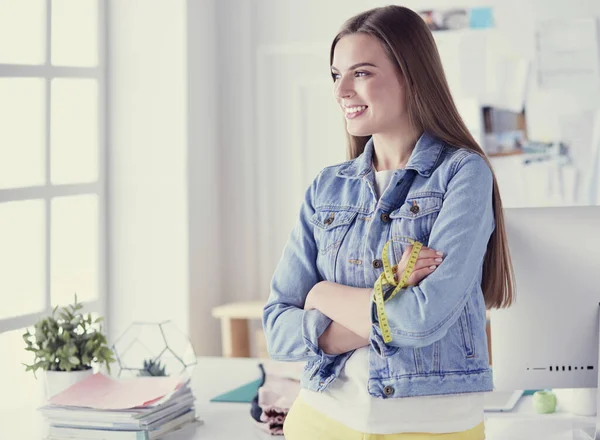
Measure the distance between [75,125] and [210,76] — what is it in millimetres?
753

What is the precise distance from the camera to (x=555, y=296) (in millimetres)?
1806

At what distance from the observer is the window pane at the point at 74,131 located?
11.5ft

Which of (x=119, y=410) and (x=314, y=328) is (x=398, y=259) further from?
(x=119, y=410)

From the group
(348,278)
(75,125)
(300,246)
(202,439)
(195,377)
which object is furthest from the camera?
(75,125)

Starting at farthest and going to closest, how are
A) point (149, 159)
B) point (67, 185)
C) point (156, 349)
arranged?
point (149, 159), point (67, 185), point (156, 349)

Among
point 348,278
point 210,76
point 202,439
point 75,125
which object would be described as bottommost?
point 202,439

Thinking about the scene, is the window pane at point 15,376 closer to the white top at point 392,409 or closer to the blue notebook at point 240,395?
the blue notebook at point 240,395

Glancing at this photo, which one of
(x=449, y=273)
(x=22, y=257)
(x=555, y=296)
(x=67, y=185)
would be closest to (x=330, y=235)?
(x=449, y=273)

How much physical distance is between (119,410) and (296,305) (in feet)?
1.67

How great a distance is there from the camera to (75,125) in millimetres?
3625

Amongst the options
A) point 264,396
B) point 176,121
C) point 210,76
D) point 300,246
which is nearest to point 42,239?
point 176,121

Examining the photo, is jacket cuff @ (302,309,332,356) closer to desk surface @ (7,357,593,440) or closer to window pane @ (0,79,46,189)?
desk surface @ (7,357,593,440)

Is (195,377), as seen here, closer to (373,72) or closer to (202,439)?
(202,439)

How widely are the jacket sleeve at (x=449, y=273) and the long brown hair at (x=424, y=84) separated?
82 millimetres
